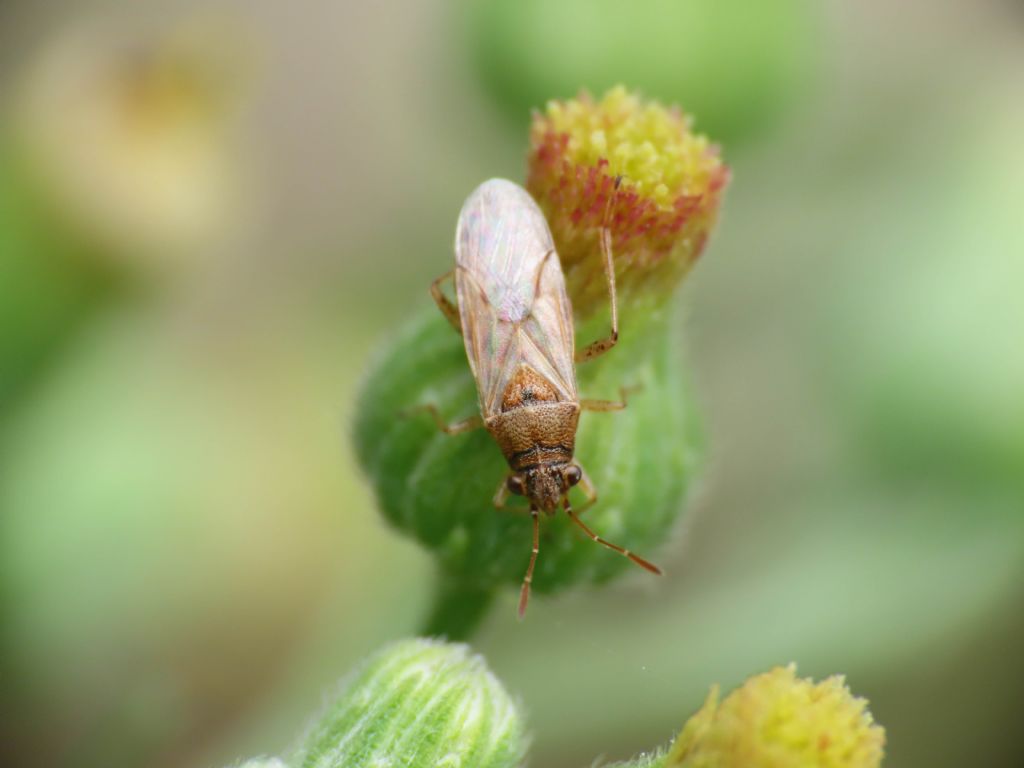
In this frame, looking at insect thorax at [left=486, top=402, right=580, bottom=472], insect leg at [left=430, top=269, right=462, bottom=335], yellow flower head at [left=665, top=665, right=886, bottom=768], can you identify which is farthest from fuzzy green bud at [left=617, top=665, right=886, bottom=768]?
insect leg at [left=430, top=269, right=462, bottom=335]

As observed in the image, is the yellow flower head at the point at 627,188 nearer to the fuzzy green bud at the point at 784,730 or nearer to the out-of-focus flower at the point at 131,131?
the fuzzy green bud at the point at 784,730

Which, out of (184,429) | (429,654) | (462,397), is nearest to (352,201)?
(184,429)

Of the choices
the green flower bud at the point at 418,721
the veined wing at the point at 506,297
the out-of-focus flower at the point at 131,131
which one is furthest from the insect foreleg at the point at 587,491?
the out-of-focus flower at the point at 131,131

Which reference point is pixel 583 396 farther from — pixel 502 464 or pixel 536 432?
pixel 502 464

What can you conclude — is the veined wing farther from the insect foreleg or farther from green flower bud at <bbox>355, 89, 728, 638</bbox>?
the insect foreleg

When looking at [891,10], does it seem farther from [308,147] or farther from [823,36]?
[308,147]
